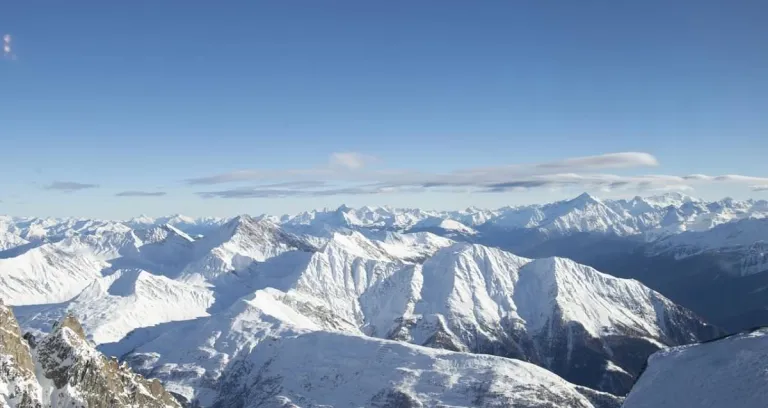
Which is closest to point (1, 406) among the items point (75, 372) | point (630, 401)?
point (75, 372)

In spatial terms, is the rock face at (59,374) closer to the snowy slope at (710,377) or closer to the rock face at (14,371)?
the rock face at (14,371)

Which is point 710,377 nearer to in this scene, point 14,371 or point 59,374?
point 59,374

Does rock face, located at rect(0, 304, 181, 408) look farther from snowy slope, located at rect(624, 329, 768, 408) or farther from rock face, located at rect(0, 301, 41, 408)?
snowy slope, located at rect(624, 329, 768, 408)

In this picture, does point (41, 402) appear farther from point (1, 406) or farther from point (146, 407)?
point (146, 407)

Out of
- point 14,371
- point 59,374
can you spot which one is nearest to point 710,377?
point 59,374

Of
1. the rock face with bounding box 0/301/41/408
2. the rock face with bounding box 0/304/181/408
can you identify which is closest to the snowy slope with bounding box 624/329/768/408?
the rock face with bounding box 0/304/181/408

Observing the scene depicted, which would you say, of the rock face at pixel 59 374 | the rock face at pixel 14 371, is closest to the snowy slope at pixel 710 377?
the rock face at pixel 59 374
